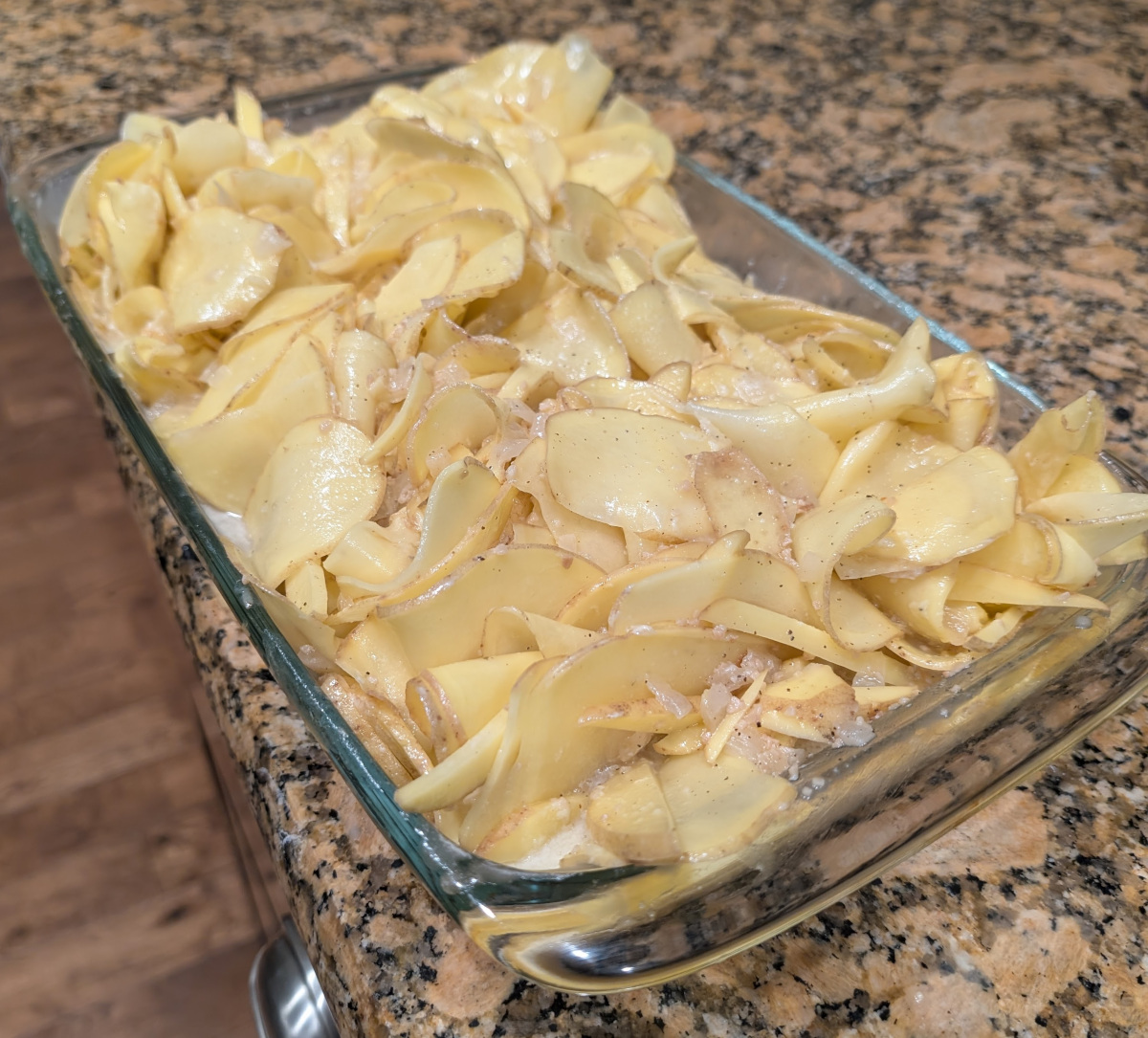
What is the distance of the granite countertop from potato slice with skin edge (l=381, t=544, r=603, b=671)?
127 mm

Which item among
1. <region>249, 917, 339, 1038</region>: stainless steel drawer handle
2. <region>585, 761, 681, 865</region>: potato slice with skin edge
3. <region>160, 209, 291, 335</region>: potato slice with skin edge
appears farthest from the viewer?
<region>249, 917, 339, 1038</region>: stainless steel drawer handle

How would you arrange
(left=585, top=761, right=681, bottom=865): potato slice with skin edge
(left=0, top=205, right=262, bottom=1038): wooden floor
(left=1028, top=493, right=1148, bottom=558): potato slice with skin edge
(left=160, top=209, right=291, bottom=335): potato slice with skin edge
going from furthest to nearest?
(left=0, top=205, right=262, bottom=1038): wooden floor → (left=160, top=209, right=291, bottom=335): potato slice with skin edge → (left=1028, top=493, right=1148, bottom=558): potato slice with skin edge → (left=585, top=761, right=681, bottom=865): potato slice with skin edge

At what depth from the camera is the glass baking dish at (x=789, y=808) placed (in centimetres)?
32

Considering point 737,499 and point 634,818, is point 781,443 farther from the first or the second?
point 634,818

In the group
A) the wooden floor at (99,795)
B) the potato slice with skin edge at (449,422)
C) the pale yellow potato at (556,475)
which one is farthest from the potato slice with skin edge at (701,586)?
the wooden floor at (99,795)

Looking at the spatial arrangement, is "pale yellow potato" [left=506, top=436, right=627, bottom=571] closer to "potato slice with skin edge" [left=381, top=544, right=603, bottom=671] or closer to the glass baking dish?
"potato slice with skin edge" [left=381, top=544, right=603, bottom=671]

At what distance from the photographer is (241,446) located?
1.71 ft

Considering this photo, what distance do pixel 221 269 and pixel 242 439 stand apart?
142 millimetres

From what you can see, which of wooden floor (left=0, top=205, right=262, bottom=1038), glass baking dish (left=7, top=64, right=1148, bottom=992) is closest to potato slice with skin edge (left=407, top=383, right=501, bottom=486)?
glass baking dish (left=7, top=64, right=1148, bottom=992)

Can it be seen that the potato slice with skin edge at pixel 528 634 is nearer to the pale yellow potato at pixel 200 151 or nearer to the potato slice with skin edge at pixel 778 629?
the potato slice with skin edge at pixel 778 629

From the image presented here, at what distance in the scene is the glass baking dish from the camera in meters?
0.32

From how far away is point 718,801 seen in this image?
1.16 feet

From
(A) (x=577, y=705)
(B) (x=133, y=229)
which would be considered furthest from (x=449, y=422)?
(B) (x=133, y=229)

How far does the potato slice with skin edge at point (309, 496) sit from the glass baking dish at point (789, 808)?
0.03 m
